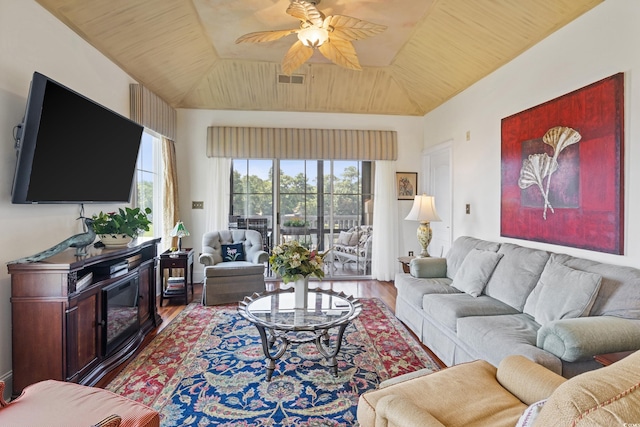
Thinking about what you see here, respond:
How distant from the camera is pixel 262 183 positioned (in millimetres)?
5578

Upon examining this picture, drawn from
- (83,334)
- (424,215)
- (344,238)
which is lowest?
(83,334)

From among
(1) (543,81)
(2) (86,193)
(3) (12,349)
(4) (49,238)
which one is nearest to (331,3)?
(1) (543,81)

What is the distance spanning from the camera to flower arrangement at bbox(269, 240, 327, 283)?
106 inches

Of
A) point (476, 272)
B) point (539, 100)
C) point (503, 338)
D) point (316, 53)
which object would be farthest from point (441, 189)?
point (503, 338)

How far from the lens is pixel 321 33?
9.19 ft

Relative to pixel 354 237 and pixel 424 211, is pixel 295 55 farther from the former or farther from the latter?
pixel 354 237

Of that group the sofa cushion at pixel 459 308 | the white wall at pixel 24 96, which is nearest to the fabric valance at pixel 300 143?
the white wall at pixel 24 96

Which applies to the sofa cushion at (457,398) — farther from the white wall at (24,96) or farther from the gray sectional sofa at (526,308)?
the white wall at (24,96)

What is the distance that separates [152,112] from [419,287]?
3905 millimetres

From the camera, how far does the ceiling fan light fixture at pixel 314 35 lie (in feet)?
9.16

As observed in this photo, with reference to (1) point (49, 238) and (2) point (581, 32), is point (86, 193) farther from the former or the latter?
(2) point (581, 32)

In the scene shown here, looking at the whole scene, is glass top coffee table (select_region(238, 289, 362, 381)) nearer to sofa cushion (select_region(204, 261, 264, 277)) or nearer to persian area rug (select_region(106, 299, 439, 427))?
persian area rug (select_region(106, 299, 439, 427))

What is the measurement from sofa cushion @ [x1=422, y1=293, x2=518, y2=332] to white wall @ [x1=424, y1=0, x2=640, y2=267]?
2.57ft

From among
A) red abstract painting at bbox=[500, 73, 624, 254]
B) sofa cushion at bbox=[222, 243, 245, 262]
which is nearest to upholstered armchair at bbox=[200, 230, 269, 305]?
sofa cushion at bbox=[222, 243, 245, 262]
